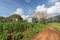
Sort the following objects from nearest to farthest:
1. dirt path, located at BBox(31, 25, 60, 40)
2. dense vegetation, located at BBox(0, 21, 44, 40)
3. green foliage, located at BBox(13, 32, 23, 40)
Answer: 1. dirt path, located at BBox(31, 25, 60, 40)
2. green foliage, located at BBox(13, 32, 23, 40)
3. dense vegetation, located at BBox(0, 21, 44, 40)

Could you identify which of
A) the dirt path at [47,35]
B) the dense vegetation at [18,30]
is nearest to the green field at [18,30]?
the dense vegetation at [18,30]

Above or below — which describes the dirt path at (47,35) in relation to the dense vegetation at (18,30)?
below

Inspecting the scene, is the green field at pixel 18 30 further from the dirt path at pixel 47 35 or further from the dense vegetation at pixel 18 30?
the dirt path at pixel 47 35

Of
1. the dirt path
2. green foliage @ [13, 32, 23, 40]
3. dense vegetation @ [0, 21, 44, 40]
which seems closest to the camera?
the dirt path

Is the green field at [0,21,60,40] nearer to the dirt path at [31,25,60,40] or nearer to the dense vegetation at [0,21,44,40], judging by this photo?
the dense vegetation at [0,21,44,40]

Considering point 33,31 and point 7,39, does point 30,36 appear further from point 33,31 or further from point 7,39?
point 7,39

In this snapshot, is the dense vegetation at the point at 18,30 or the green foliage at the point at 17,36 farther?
the dense vegetation at the point at 18,30

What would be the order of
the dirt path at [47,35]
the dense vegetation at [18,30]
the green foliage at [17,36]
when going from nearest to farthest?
1. the dirt path at [47,35]
2. the green foliage at [17,36]
3. the dense vegetation at [18,30]

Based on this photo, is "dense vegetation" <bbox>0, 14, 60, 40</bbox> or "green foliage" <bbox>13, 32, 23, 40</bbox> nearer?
"green foliage" <bbox>13, 32, 23, 40</bbox>

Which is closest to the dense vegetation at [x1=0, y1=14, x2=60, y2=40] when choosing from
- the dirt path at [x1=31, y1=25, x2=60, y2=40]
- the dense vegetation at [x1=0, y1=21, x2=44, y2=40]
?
the dense vegetation at [x1=0, y1=21, x2=44, y2=40]

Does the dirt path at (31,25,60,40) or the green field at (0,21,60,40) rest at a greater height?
the green field at (0,21,60,40)

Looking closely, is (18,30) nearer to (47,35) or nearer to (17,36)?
(17,36)

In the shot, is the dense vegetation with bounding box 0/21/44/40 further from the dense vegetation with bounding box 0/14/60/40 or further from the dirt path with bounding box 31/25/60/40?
the dirt path with bounding box 31/25/60/40

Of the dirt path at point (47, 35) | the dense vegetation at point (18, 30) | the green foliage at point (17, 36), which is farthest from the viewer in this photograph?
the dense vegetation at point (18, 30)
